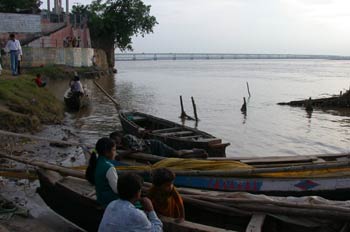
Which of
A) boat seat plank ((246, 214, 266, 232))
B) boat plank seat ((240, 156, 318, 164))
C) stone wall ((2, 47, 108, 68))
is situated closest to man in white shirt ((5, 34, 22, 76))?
stone wall ((2, 47, 108, 68))

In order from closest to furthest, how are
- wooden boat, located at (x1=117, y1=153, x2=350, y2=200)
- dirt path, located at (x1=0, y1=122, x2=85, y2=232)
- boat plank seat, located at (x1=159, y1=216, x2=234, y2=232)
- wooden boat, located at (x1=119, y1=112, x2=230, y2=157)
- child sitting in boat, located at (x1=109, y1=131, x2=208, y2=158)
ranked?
1. boat plank seat, located at (x1=159, y1=216, x2=234, y2=232)
2. dirt path, located at (x1=0, y1=122, x2=85, y2=232)
3. wooden boat, located at (x1=117, y1=153, x2=350, y2=200)
4. child sitting in boat, located at (x1=109, y1=131, x2=208, y2=158)
5. wooden boat, located at (x1=119, y1=112, x2=230, y2=157)

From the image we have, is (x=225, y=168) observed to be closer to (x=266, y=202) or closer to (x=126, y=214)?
(x=266, y=202)

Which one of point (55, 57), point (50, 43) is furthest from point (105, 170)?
point (50, 43)

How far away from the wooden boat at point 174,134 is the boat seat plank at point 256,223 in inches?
209

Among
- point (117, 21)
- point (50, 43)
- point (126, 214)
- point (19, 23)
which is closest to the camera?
point (126, 214)

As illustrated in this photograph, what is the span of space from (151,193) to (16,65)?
16.3m

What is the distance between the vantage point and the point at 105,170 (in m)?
5.14

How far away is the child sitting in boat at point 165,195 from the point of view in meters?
5.01

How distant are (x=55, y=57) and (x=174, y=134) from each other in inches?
1002

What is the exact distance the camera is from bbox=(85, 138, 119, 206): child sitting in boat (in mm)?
5113

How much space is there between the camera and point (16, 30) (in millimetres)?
31672

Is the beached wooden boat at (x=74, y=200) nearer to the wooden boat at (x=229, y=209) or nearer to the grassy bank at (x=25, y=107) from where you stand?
the wooden boat at (x=229, y=209)

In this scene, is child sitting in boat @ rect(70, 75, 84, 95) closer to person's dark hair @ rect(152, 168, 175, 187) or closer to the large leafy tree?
person's dark hair @ rect(152, 168, 175, 187)

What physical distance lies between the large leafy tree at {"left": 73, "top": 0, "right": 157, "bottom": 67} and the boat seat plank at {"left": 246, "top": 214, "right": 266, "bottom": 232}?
55532 mm
